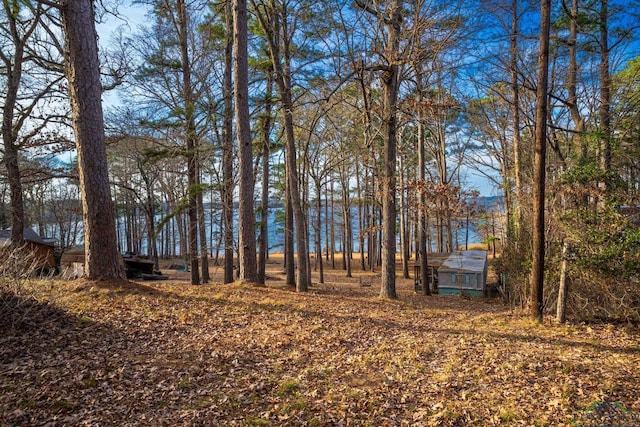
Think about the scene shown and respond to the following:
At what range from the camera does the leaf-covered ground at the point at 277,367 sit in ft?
10.8

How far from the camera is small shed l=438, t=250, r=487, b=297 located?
14.9 m

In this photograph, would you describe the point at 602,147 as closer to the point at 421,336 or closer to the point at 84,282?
the point at 421,336

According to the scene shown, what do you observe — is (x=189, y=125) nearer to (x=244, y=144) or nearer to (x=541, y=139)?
(x=244, y=144)

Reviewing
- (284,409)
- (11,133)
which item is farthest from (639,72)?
(11,133)

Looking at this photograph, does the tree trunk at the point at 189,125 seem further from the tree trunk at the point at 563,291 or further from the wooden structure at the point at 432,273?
the tree trunk at the point at 563,291

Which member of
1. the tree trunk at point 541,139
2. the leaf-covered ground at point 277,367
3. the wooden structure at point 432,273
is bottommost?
the wooden structure at point 432,273

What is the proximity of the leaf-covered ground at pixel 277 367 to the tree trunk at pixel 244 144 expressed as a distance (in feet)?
7.13

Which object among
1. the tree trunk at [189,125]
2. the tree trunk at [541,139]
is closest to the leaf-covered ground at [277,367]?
the tree trunk at [541,139]

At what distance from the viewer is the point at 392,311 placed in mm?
8219

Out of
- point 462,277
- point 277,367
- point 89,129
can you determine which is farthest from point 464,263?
point 89,129

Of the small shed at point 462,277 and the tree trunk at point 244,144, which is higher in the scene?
the tree trunk at point 244,144

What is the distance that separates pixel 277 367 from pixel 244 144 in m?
6.12

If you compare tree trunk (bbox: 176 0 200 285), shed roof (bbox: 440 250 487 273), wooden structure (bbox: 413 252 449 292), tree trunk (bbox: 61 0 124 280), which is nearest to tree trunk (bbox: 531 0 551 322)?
shed roof (bbox: 440 250 487 273)

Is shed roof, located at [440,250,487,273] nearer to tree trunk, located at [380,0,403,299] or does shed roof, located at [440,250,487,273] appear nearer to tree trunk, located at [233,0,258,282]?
tree trunk, located at [380,0,403,299]
